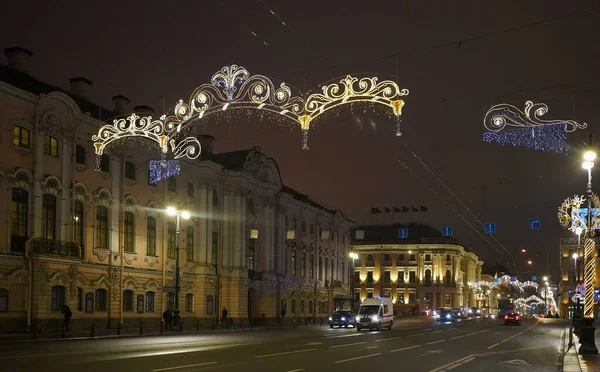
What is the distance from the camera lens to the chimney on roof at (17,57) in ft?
149

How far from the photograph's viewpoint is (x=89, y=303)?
147 feet

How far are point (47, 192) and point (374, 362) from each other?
26.0m

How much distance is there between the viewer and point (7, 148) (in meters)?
39.7

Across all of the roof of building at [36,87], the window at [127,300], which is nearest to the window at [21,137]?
the roof of building at [36,87]

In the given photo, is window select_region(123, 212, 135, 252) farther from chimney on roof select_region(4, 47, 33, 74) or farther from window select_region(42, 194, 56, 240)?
chimney on roof select_region(4, 47, 33, 74)

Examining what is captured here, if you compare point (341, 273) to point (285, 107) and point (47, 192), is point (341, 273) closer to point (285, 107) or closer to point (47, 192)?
point (47, 192)

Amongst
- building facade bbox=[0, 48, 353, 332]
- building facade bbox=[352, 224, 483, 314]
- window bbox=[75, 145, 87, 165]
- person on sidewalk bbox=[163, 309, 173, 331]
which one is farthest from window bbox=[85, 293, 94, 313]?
building facade bbox=[352, 224, 483, 314]

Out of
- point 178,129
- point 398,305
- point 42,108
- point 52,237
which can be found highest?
point 42,108

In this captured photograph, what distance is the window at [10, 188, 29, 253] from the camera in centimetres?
3972

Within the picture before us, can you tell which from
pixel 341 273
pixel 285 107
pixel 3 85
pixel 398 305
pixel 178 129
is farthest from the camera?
pixel 398 305

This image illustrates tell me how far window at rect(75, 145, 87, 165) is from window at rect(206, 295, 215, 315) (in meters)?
17.9

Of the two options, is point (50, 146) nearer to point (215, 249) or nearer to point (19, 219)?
point (19, 219)

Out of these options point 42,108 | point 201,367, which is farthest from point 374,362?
point 42,108

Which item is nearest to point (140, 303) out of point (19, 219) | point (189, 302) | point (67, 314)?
point (189, 302)
